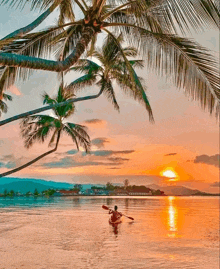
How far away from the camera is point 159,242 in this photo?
73.0 feet

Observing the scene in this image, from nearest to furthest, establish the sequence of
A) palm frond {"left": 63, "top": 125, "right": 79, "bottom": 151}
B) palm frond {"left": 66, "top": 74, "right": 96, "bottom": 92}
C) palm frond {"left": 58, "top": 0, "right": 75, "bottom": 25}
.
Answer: palm frond {"left": 58, "top": 0, "right": 75, "bottom": 25} → palm frond {"left": 66, "top": 74, "right": 96, "bottom": 92} → palm frond {"left": 63, "top": 125, "right": 79, "bottom": 151}

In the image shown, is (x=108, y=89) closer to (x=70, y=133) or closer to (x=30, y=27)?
(x=70, y=133)

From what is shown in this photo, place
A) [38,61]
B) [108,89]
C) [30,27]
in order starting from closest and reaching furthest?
[38,61], [30,27], [108,89]

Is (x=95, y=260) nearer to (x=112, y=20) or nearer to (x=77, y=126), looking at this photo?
(x=77, y=126)

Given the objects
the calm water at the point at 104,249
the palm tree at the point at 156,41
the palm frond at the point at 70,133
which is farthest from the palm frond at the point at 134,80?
the palm frond at the point at 70,133

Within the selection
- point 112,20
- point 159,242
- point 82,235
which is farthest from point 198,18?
point 82,235

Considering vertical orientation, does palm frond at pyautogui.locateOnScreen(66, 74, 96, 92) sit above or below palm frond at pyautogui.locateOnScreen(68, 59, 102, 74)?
below

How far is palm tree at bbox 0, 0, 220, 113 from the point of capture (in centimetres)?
612

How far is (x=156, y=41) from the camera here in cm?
777

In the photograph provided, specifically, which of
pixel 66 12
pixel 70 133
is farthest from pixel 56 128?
pixel 66 12

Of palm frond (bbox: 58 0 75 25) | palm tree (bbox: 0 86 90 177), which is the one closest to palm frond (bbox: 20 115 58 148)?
palm tree (bbox: 0 86 90 177)

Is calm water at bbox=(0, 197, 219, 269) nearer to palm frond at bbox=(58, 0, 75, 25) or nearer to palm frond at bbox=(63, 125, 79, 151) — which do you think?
palm frond at bbox=(63, 125, 79, 151)

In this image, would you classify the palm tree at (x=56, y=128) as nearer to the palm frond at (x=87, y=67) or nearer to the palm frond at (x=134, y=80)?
the palm frond at (x=87, y=67)

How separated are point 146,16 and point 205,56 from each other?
1668 millimetres
